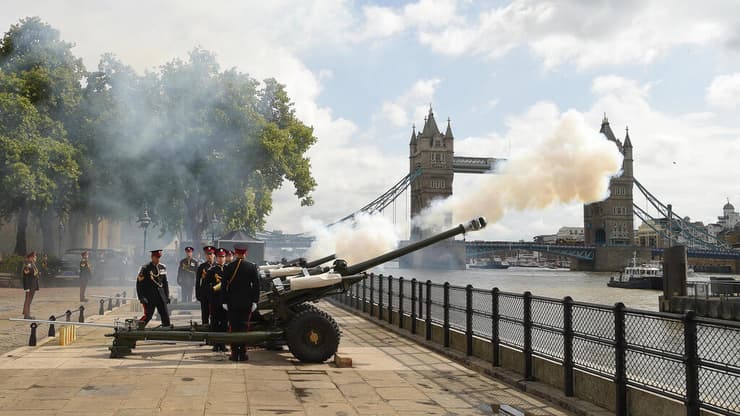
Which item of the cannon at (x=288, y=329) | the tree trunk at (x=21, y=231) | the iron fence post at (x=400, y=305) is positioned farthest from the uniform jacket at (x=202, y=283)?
the tree trunk at (x=21, y=231)

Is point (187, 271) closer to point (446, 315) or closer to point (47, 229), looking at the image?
point (446, 315)

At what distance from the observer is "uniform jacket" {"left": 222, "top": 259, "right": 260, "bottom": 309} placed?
11.7 m

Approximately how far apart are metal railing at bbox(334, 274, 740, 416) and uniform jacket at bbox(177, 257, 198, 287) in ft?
28.8

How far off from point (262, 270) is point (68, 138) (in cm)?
2996

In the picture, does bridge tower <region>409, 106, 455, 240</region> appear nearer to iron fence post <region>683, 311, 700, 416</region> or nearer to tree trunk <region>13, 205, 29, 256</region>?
tree trunk <region>13, 205, 29, 256</region>

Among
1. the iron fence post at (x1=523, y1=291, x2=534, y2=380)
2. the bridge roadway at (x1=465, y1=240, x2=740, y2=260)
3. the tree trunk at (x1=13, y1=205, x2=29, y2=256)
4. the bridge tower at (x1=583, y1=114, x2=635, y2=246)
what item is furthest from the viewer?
the bridge tower at (x1=583, y1=114, x2=635, y2=246)

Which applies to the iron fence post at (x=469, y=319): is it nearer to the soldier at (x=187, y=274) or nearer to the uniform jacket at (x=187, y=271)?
the soldier at (x=187, y=274)

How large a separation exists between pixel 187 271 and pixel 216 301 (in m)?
8.13

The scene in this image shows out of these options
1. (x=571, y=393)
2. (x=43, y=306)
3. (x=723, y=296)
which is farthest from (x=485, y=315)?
(x=723, y=296)

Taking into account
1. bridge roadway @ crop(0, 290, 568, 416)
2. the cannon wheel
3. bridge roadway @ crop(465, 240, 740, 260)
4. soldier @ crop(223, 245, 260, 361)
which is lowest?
bridge roadway @ crop(0, 290, 568, 416)

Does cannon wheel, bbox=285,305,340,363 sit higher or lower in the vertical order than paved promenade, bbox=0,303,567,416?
higher

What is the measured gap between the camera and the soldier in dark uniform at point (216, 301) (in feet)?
41.6

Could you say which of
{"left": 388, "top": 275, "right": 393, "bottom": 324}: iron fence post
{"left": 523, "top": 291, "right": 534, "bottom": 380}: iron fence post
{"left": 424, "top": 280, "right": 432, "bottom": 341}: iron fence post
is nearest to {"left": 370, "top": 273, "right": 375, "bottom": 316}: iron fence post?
{"left": 388, "top": 275, "right": 393, "bottom": 324}: iron fence post

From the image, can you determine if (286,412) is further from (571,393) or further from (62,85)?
(62,85)
